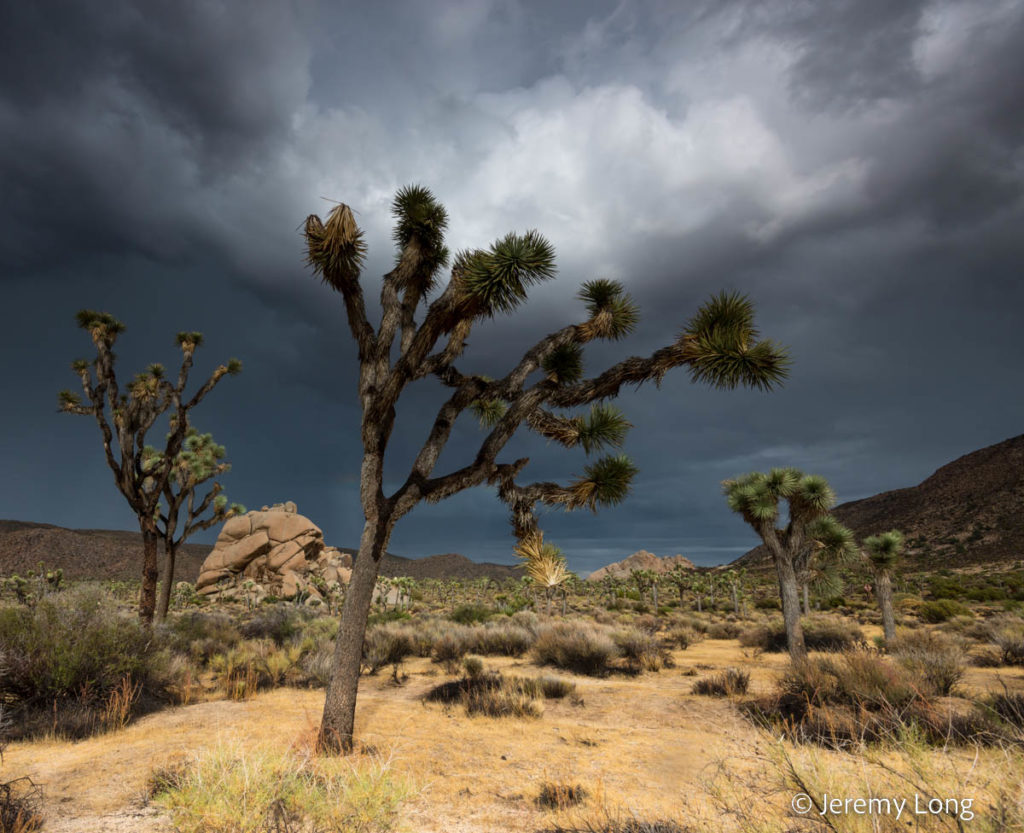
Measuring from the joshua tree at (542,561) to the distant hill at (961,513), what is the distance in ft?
160

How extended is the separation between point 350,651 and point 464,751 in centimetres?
238

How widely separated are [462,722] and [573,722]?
2129 millimetres

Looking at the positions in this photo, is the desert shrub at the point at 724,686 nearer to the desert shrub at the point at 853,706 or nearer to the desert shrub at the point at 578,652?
the desert shrub at the point at 853,706

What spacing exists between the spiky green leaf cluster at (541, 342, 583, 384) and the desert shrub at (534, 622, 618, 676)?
9.40 metres

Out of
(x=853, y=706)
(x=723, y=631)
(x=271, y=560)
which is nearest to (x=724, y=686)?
(x=853, y=706)

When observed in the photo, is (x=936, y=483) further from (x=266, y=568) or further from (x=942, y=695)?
(x=266, y=568)

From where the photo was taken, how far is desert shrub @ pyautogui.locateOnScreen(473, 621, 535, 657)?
58.6 ft

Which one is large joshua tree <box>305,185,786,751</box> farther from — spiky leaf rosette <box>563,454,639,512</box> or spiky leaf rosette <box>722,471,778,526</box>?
spiky leaf rosette <box>722,471,778,526</box>

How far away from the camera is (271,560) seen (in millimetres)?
57500

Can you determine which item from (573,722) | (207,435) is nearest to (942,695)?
(573,722)

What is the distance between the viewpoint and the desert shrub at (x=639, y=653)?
1555 centimetres

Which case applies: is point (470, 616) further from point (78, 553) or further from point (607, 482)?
point (78, 553)

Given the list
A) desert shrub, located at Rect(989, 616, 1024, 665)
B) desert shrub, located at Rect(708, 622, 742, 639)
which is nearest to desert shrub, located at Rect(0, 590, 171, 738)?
desert shrub, located at Rect(989, 616, 1024, 665)

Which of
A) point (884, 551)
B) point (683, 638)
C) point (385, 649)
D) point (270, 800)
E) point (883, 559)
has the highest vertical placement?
point (884, 551)
